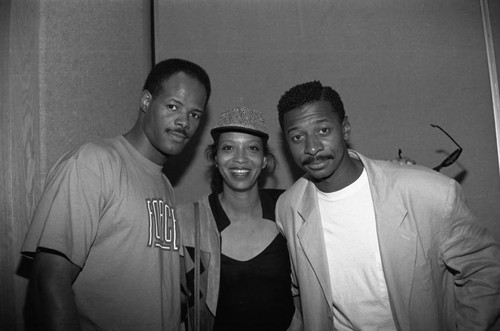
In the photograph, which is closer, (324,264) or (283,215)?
(324,264)

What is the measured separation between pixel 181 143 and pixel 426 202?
138cm

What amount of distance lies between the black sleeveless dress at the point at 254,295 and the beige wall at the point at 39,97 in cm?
105

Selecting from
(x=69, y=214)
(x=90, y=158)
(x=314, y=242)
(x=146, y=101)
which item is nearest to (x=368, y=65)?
(x=314, y=242)

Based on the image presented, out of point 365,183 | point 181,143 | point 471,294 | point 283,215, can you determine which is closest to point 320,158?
point 365,183

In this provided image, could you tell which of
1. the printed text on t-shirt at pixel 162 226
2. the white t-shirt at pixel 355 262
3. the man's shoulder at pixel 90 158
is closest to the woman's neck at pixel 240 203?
the printed text on t-shirt at pixel 162 226

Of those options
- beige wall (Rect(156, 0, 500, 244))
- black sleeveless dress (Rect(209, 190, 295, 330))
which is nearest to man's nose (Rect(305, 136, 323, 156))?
black sleeveless dress (Rect(209, 190, 295, 330))

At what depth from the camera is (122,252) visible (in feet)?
4.85

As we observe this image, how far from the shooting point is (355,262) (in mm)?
1715

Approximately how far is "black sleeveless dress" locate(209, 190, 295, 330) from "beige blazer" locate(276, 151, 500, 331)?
0.27m

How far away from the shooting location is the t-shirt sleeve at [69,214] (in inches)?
48.9

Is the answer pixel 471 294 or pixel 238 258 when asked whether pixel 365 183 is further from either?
pixel 238 258

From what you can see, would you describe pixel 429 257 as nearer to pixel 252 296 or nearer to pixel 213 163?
pixel 252 296

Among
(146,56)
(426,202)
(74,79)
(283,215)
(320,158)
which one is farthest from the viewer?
(146,56)

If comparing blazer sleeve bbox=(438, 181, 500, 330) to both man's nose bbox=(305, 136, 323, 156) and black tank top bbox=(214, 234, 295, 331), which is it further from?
black tank top bbox=(214, 234, 295, 331)
